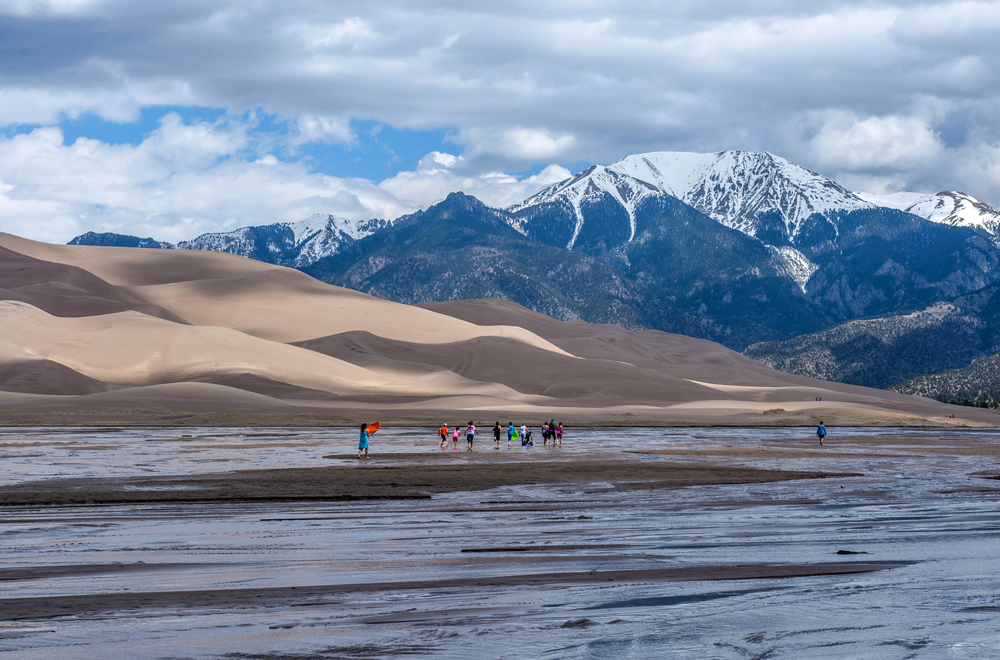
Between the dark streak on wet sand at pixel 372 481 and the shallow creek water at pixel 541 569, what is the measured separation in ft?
5.29

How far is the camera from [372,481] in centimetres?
3419

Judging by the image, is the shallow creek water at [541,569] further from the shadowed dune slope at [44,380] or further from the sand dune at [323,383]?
the shadowed dune slope at [44,380]

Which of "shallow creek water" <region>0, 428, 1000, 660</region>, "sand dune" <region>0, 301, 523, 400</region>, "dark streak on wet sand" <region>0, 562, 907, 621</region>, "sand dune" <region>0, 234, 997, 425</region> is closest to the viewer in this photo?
"shallow creek water" <region>0, 428, 1000, 660</region>

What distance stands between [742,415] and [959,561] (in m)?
104

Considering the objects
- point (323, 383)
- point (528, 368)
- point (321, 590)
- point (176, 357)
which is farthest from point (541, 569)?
point (528, 368)

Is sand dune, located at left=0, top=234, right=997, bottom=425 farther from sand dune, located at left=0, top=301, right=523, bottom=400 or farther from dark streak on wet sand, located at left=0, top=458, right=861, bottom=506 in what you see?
dark streak on wet sand, located at left=0, top=458, right=861, bottom=506

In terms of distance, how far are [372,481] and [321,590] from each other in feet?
60.7

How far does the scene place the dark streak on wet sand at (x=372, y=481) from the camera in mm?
28875

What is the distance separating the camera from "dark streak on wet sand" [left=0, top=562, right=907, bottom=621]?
1434 centimetres

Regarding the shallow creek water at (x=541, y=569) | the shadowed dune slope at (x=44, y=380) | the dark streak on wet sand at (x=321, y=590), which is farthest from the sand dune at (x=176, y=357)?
the dark streak on wet sand at (x=321, y=590)

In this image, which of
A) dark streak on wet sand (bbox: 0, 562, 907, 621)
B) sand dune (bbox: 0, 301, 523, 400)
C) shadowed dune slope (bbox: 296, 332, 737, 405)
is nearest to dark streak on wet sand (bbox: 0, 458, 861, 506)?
dark streak on wet sand (bbox: 0, 562, 907, 621)

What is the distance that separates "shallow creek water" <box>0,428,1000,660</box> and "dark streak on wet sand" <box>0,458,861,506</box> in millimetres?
1612

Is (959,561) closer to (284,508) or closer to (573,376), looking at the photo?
(284,508)

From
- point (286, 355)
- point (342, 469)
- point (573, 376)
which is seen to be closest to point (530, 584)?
point (342, 469)
